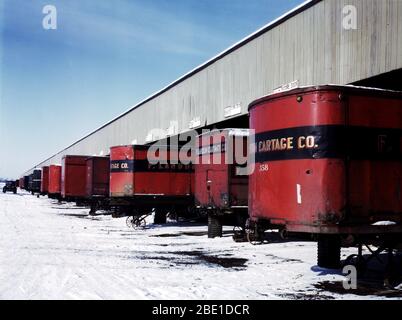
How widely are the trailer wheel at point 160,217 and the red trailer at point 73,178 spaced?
13.9 metres

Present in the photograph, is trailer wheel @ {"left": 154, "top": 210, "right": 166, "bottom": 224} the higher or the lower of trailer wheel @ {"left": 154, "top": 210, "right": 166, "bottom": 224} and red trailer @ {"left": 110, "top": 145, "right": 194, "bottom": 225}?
the lower

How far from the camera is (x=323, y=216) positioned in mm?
7984

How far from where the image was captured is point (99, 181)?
98.5ft

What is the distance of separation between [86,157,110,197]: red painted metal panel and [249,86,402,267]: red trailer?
2248 centimetres

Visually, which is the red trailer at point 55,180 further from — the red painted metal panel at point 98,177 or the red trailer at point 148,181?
the red trailer at point 148,181

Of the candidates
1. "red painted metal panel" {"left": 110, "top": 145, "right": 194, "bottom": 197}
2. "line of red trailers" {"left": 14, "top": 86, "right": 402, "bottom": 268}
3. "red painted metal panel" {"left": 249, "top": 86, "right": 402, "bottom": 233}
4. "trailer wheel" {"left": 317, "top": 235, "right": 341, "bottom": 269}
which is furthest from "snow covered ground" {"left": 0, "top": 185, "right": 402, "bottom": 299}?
"red painted metal panel" {"left": 110, "top": 145, "right": 194, "bottom": 197}

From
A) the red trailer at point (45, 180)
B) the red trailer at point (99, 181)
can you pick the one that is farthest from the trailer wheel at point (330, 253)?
the red trailer at point (45, 180)

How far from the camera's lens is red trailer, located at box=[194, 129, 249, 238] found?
51.6 ft

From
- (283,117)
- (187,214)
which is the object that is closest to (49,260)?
(283,117)

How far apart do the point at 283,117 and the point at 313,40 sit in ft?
24.0

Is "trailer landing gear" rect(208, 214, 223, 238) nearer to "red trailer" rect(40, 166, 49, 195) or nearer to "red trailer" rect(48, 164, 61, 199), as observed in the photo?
"red trailer" rect(48, 164, 61, 199)

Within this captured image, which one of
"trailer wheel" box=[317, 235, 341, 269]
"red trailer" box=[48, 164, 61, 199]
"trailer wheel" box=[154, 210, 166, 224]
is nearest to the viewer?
"trailer wheel" box=[317, 235, 341, 269]

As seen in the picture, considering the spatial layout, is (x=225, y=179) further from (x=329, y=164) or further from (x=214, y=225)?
(x=329, y=164)

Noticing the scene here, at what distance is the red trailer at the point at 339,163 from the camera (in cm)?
802
